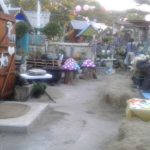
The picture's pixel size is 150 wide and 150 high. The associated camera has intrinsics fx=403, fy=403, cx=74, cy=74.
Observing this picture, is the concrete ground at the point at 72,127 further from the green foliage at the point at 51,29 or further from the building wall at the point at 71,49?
the green foliage at the point at 51,29

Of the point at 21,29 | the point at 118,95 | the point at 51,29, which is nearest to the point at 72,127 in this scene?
the point at 118,95

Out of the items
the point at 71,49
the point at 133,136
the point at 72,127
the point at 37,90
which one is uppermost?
the point at 71,49

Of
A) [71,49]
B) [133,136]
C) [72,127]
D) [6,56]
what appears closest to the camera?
[133,136]

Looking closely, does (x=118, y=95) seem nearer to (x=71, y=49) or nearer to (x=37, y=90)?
(x=37, y=90)

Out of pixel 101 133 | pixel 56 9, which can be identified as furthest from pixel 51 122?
pixel 56 9

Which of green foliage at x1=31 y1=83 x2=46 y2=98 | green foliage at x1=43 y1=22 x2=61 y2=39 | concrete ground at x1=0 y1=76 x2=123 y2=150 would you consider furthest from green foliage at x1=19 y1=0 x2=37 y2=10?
green foliage at x1=31 y1=83 x2=46 y2=98

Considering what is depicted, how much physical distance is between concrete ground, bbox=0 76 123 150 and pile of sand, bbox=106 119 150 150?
21.8 inches

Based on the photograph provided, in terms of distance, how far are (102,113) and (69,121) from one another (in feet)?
4.18

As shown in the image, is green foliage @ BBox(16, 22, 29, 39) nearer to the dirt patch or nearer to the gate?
the gate

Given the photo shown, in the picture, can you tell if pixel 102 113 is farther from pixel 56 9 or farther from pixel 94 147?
pixel 56 9

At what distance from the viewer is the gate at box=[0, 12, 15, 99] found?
411 inches

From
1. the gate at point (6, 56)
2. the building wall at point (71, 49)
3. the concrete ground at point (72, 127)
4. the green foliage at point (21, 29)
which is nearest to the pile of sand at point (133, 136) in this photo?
A: the concrete ground at point (72, 127)

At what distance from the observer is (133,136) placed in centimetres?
588

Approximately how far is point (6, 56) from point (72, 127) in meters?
3.53
